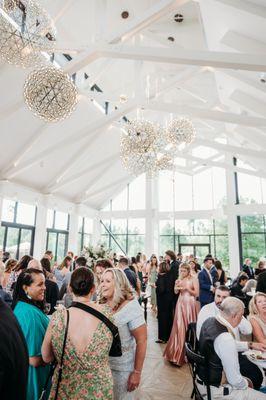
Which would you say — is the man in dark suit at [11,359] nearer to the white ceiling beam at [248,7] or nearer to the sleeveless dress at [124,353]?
the sleeveless dress at [124,353]

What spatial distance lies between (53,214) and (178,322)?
10384mm

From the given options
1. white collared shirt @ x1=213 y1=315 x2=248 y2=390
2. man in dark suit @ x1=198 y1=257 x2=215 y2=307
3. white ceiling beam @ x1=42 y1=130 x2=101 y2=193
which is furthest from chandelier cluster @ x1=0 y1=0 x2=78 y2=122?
white ceiling beam @ x1=42 y1=130 x2=101 y2=193

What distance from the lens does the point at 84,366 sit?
5.13ft

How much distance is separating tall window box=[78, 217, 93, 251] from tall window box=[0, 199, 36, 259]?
425cm

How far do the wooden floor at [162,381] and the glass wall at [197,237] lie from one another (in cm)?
1042

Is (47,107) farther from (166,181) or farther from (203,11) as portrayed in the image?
(166,181)

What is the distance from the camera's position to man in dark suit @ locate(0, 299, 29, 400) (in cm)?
109

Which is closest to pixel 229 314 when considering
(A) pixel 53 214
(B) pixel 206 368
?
(B) pixel 206 368

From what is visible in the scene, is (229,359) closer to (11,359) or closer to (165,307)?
(11,359)

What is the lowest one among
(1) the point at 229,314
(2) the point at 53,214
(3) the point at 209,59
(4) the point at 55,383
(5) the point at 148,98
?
(4) the point at 55,383

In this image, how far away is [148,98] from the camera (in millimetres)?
7172

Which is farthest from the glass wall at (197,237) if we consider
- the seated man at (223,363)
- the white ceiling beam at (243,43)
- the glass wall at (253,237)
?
the seated man at (223,363)

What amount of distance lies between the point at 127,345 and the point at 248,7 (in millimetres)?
4514

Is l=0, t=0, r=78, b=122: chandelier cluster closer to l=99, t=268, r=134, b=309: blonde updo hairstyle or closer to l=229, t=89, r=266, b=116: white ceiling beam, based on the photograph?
l=99, t=268, r=134, b=309: blonde updo hairstyle
